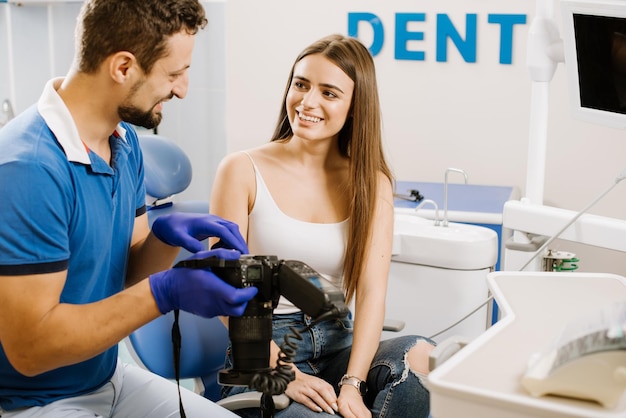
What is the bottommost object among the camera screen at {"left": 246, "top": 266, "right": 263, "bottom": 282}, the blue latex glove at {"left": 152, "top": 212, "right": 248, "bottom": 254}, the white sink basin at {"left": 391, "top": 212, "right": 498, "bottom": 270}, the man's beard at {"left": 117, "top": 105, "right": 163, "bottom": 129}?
the white sink basin at {"left": 391, "top": 212, "right": 498, "bottom": 270}

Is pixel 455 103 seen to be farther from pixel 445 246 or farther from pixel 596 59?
pixel 596 59

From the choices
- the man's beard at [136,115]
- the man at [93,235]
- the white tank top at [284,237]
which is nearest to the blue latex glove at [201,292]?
the man at [93,235]

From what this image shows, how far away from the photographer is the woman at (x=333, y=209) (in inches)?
70.1

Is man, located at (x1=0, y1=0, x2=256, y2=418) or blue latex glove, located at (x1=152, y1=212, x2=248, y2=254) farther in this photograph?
blue latex glove, located at (x1=152, y1=212, x2=248, y2=254)

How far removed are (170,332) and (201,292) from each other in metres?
0.57

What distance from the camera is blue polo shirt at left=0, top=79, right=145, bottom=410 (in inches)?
50.6

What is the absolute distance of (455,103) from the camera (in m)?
3.15

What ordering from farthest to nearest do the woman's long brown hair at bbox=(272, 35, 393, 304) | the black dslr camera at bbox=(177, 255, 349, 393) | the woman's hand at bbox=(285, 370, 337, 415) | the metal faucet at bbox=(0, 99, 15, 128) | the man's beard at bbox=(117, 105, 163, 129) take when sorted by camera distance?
the metal faucet at bbox=(0, 99, 15, 128) → the woman's long brown hair at bbox=(272, 35, 393, 304) → the woman's hand at bbox=(285, 370, 337, 415) → the man's beard at bbox=(117, 105, 163, 129) → the black dslr camera at bbox=(177, 255, 349, 393)

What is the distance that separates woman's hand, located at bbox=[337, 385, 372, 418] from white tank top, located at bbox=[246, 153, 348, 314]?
0.75ft

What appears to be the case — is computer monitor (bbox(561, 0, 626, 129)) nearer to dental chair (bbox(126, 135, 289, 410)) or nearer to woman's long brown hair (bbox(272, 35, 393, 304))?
woman's long brown hair (bbox(272, 35, 393, 304))

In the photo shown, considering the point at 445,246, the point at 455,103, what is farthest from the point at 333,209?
the point at 455,103

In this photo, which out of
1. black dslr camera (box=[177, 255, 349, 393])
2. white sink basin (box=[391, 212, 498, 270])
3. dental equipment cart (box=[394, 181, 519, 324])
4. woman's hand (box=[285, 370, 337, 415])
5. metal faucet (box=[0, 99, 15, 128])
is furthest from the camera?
metal faucet (box=[0, 99, 15, 128])

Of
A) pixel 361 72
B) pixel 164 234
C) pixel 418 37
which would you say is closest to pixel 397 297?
pixel 361 72

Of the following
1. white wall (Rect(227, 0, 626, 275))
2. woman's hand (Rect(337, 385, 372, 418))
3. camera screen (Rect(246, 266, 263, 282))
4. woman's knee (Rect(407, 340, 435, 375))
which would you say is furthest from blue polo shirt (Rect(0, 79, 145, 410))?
white wall (Rect(227, 0, 626, 275))
